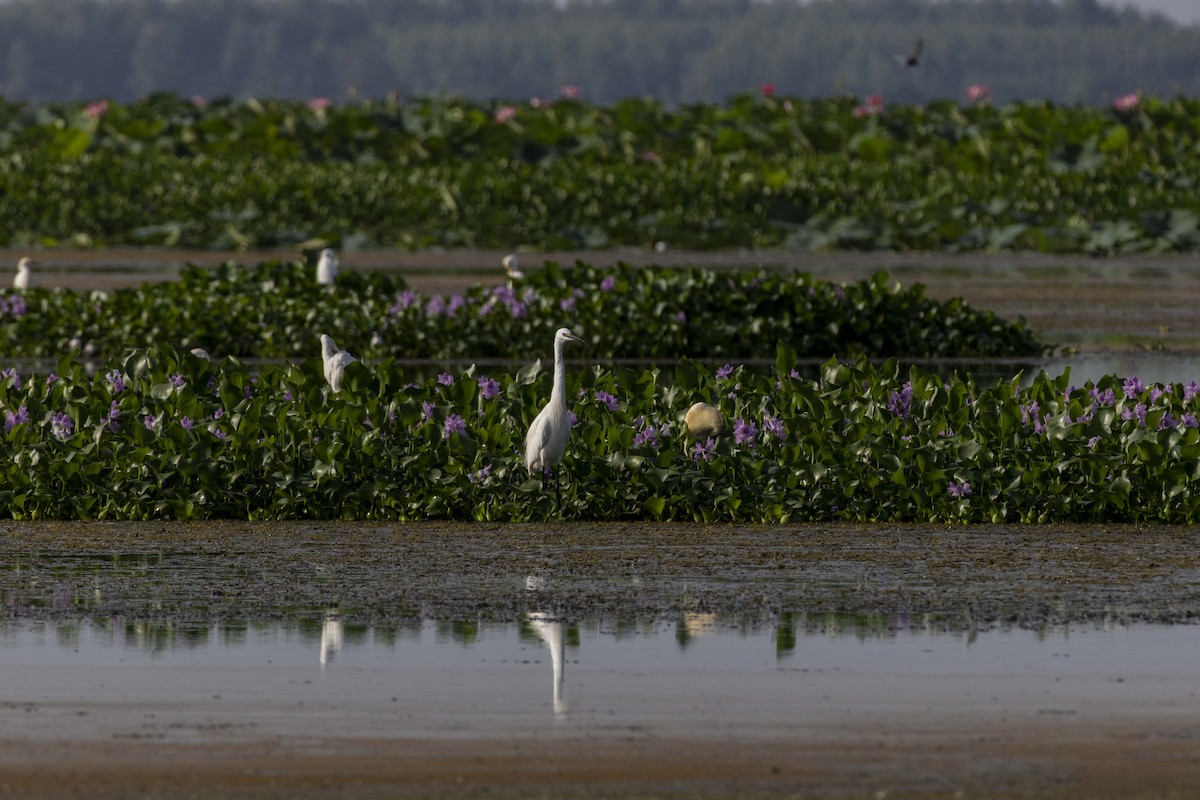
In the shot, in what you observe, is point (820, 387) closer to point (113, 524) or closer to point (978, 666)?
point (113, 524)

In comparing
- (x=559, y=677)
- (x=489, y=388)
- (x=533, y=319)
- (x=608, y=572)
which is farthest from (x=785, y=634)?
(x=533, y=319)

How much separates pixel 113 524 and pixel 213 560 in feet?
4.10

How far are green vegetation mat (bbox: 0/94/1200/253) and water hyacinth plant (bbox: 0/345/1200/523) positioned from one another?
25414 mm

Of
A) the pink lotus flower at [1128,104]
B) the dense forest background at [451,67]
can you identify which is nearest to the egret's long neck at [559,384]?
the pink lotus flower at [1128,104]

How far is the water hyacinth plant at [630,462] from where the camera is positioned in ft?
35.6

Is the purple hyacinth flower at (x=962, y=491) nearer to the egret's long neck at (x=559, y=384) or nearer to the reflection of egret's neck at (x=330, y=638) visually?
the egret's long neck at (x=559, y=384)

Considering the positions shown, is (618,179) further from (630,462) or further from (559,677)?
(559,677)

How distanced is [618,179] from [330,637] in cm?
3424

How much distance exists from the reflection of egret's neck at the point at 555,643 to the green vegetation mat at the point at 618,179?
28.5 meters

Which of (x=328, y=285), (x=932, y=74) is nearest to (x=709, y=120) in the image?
(x=328, y=285)

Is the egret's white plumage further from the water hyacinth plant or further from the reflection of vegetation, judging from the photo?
the reflection of vegetation

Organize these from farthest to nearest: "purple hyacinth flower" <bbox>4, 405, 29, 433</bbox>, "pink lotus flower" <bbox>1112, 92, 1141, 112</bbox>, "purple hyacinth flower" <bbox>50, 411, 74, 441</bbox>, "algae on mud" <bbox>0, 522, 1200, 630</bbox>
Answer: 1. "pink lotus flower" <bbox>1112, 92, 1141, 112</bbox>
2. "purple hyacinth flower" <bbox>4, 405, 29, 433</bbox>
3. "purple hyacinth flower" <bbox>50, 411, 74, 441</bbox>
4. "algae on mud" <bbox>0, 522, 1200, 630</bbox>

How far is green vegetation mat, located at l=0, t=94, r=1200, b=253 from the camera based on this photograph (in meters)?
38.7

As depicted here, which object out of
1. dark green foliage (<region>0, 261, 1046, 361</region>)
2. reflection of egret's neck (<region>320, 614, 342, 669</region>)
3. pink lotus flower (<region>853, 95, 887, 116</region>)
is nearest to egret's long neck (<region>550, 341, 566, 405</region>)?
reflection of egret's neck (<region>320, 614, 342, 669</region>)
